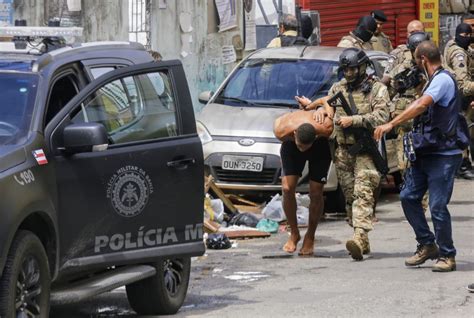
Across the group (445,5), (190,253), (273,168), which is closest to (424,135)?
(190,253)

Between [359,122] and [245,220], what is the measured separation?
8.69 feet

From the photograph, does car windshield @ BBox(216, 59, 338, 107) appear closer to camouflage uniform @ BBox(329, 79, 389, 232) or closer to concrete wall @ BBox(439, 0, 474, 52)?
camouflage uniform @ BBox(329, 79, 389, 232)

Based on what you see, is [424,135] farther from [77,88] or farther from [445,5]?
[445,5]

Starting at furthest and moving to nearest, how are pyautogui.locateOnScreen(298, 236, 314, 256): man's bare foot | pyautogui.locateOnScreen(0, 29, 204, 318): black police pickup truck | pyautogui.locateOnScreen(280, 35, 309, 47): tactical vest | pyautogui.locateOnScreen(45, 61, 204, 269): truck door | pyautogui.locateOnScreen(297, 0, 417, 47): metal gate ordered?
pyautogui.locateOnScreen(297, 0, 417, 47): metal gate
pyautogui.locateOnScreen(280, 35, 309, 47): tactical vest
pyautogui.locateOnScreen(298, 236, 314, 256): man's bare foot
pyautogui.locateOnScreen(45, 61, 204, 269): truck door
pyautogui.locateOnScreen(0, 29, 204, 318): black police pickup truck

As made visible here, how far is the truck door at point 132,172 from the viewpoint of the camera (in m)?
7.64

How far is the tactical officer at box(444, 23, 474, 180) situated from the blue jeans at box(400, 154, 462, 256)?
6.38 m

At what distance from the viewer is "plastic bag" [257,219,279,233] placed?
1309 cm

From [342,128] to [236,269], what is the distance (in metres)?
1.54

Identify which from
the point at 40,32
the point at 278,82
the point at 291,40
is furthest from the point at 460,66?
the point at 40,32

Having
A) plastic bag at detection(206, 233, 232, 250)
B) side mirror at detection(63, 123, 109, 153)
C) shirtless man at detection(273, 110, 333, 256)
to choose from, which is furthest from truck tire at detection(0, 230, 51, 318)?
plastic bag at detection(206, 233, 232, 250)

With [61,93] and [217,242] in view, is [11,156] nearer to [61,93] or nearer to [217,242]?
[61,93]

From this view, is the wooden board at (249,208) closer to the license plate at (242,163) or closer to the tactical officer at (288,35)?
the license plate at (242,163)

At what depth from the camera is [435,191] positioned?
1018 centimetres

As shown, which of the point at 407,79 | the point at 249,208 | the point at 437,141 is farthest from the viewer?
the point at 249,208
